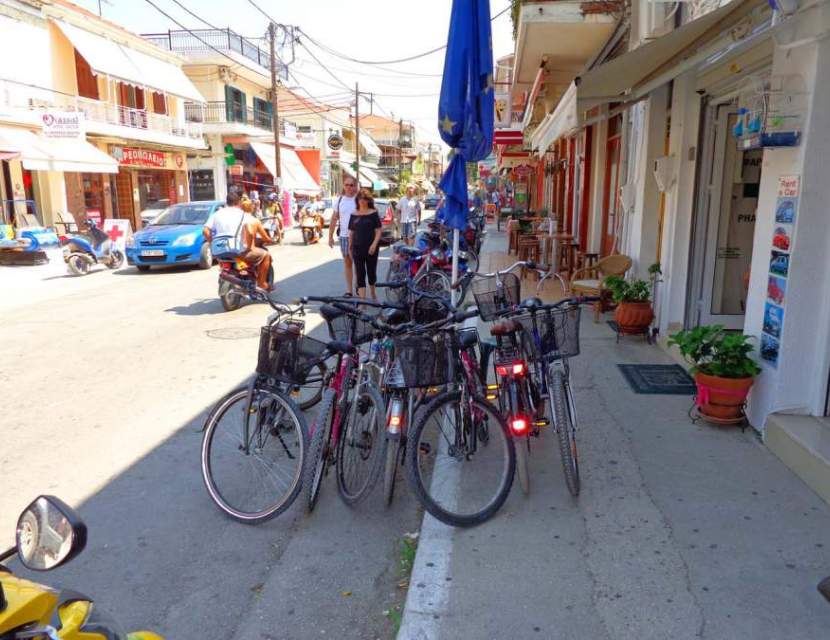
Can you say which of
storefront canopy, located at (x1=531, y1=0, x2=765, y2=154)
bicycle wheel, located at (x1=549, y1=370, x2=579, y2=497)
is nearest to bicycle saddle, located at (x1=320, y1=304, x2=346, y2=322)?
bicycle wheel, located at (x1=549, y1=370, x2=579, y2=497)

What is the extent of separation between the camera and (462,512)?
11.9 feet

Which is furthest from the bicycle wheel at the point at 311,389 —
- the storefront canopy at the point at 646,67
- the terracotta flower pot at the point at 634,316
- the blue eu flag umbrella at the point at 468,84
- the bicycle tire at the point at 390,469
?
the storefront canopy at the point at 646,67

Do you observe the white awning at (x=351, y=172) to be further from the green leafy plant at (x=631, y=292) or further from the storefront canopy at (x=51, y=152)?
the green leafy plant at (x=631, y=292)

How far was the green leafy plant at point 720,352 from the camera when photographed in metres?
4.53

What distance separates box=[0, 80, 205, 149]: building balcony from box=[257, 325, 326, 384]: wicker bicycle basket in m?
18.8

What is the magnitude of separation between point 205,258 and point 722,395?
40.1ft

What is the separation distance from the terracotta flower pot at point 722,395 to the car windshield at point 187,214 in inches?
498

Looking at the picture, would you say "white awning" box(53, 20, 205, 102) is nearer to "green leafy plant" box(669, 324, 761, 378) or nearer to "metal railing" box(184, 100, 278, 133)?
"metal railing" box(184, 100, 278, 133)

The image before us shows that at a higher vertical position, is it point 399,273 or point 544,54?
point 544,54

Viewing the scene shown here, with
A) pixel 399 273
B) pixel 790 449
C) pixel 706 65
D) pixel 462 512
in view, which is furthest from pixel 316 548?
pixel 399 273

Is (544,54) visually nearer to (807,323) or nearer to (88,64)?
(807,323)

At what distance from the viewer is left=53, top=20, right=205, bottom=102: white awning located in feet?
73.2

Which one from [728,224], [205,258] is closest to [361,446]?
[728,224]

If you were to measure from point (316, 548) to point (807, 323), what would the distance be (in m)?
3.34
